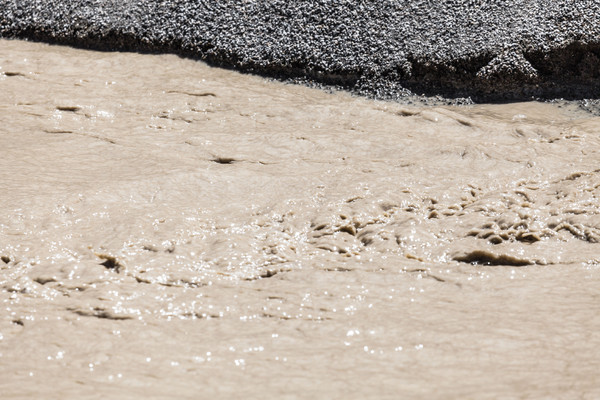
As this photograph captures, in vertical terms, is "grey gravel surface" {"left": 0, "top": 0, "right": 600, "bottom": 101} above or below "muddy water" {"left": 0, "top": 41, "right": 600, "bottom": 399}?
above

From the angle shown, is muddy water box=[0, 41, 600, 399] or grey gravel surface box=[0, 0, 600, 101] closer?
muddy water box=[0, 41, 600, 399]

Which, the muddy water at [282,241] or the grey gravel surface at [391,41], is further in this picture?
the grey gravel surface at [391,41]

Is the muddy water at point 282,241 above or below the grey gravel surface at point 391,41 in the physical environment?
below

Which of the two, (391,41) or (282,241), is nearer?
(282,241)

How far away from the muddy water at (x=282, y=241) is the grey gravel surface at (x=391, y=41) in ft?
0.77

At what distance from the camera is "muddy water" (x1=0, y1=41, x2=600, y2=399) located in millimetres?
2564

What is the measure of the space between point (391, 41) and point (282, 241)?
268cm

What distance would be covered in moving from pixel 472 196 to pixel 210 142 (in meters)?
1.96

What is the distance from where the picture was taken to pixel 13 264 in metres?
3.39

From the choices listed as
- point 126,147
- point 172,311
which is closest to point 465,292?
point 172,311

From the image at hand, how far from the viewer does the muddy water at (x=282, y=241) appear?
2564mm

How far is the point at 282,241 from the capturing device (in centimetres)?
367

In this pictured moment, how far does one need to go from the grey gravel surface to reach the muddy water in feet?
0.77

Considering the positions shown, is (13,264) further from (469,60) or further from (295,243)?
(469,60)
